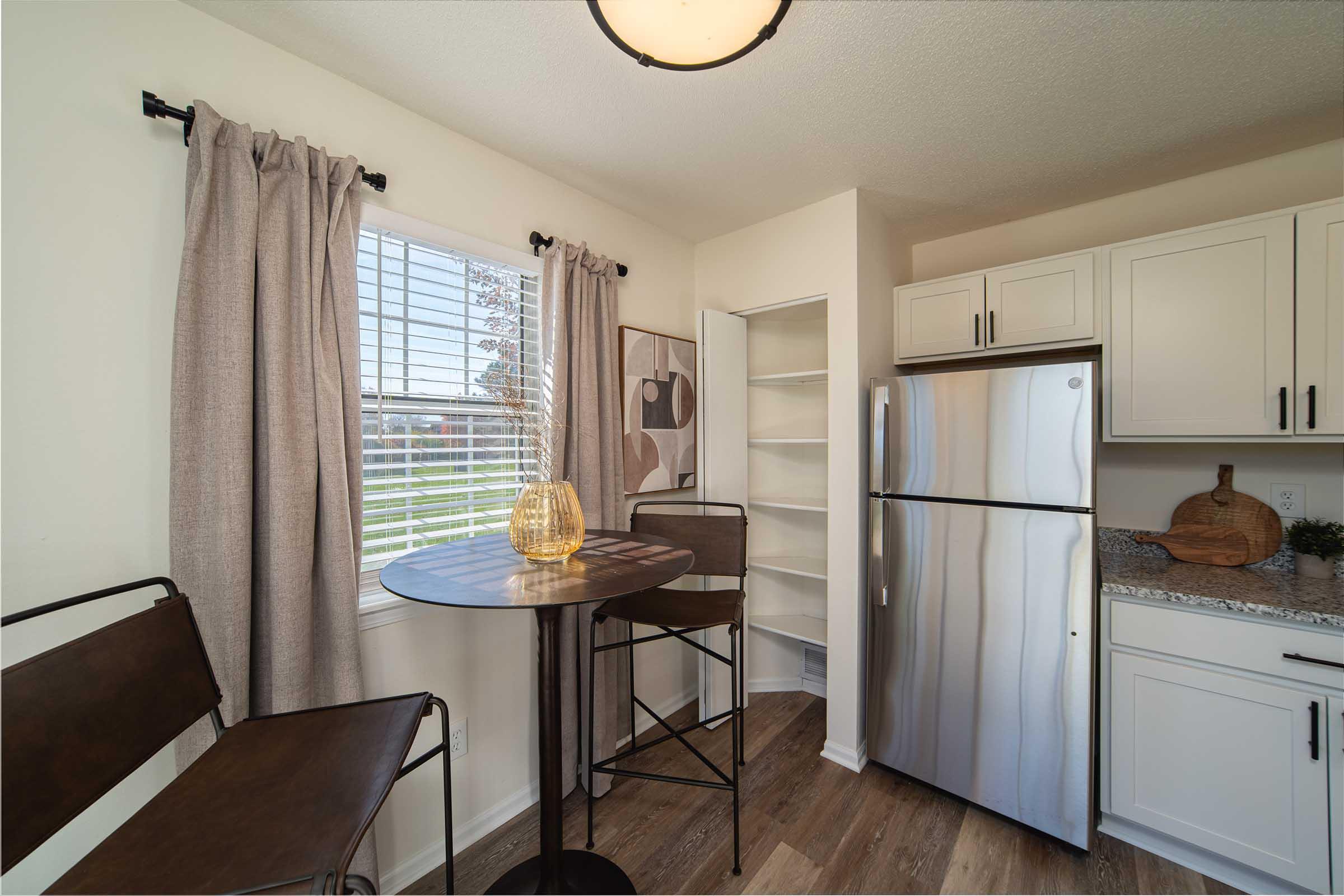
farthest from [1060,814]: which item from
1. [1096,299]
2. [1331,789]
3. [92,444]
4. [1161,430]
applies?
[92,444]

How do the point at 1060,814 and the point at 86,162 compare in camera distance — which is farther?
the point at 1060,814

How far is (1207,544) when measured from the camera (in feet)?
6.39

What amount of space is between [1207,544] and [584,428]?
2.49m

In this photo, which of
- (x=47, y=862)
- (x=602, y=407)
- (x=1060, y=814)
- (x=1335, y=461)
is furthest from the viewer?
(x=602, y=407)

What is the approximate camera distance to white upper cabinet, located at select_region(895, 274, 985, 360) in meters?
2.23

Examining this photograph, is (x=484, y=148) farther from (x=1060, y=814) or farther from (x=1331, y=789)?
(x=1331, y=789)

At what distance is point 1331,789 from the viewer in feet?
4.63

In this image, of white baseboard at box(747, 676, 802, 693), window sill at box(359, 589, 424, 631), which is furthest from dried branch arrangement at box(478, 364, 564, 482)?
white baseboard at box(747, 676, 802, 693)

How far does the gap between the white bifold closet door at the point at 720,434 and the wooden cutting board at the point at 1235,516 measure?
1.84 metres

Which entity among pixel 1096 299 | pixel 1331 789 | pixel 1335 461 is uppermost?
pixel 1096 299

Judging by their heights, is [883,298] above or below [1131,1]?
below

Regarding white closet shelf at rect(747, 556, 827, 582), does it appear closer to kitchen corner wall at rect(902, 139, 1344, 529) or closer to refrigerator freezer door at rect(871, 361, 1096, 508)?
refrigerator freezer door at rect(871, 361, 1096, 508)

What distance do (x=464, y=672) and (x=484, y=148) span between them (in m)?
1.92

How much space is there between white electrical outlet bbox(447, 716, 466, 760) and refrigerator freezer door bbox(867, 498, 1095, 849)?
1635 millimetres
